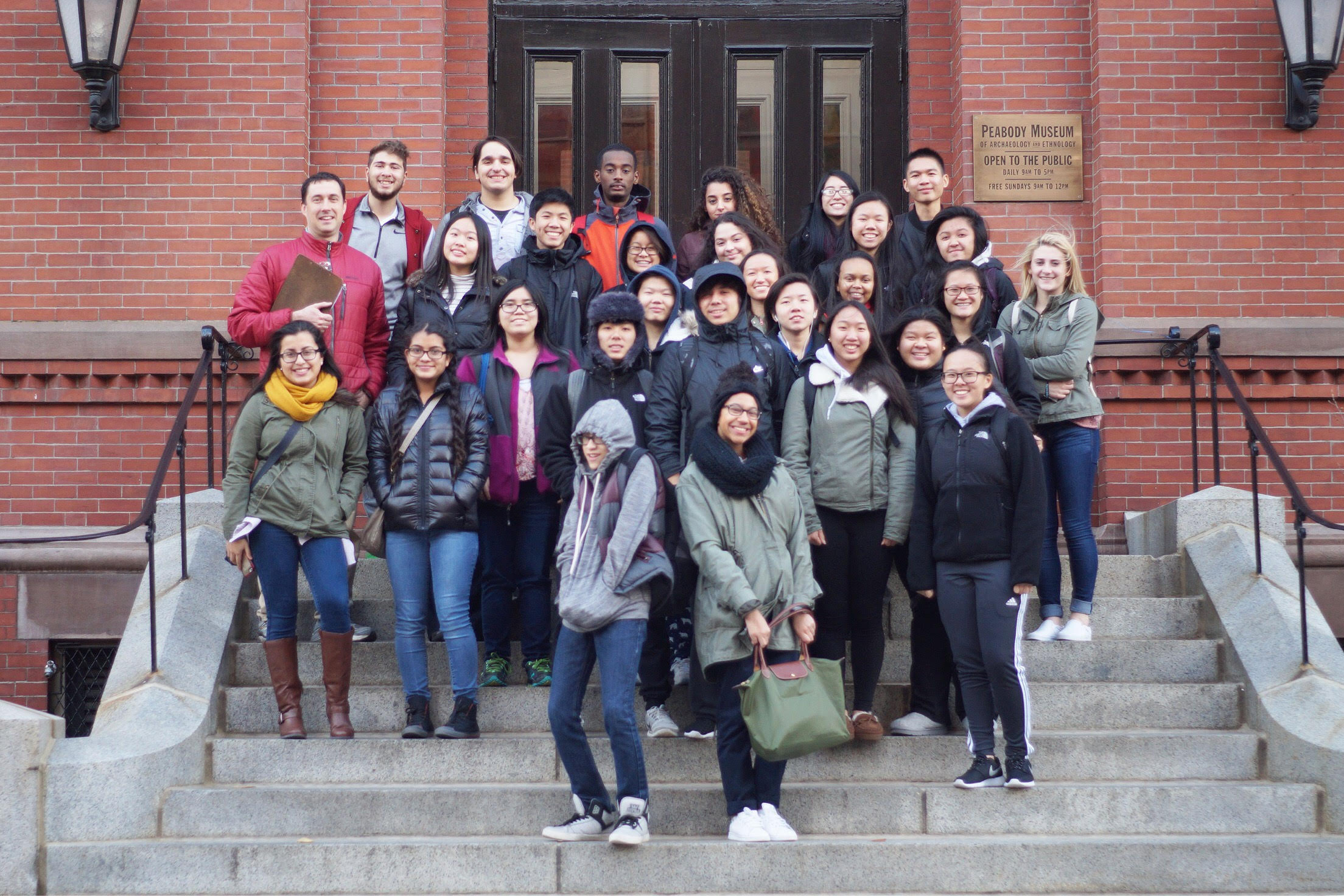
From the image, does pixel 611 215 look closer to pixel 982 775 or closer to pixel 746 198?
pixel 746 198

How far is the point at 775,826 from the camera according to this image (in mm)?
5711

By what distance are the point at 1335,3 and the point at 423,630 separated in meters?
6.34

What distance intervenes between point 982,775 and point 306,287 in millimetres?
3831

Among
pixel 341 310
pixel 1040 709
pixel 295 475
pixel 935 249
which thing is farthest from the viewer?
pixel 935 249

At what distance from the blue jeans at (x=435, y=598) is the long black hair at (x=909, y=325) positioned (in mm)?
2120

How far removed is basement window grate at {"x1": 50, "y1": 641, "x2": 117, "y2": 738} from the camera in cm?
821

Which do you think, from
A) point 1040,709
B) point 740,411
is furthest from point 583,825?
point 1040,709

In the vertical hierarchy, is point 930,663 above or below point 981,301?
below

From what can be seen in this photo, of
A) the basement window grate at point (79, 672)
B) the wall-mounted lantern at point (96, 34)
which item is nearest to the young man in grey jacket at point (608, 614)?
the basement window grate at point (79, 672)

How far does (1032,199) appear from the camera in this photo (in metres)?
9.08

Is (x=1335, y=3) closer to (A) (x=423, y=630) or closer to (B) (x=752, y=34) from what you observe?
(B) (x=752, y=34)

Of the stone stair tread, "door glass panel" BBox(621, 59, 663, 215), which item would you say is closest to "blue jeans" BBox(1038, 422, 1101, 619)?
the stone stair tread

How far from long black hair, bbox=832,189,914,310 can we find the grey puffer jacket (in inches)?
45.5

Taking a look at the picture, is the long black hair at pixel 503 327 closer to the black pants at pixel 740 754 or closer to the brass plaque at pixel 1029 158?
the black pants at pixel 740 754
